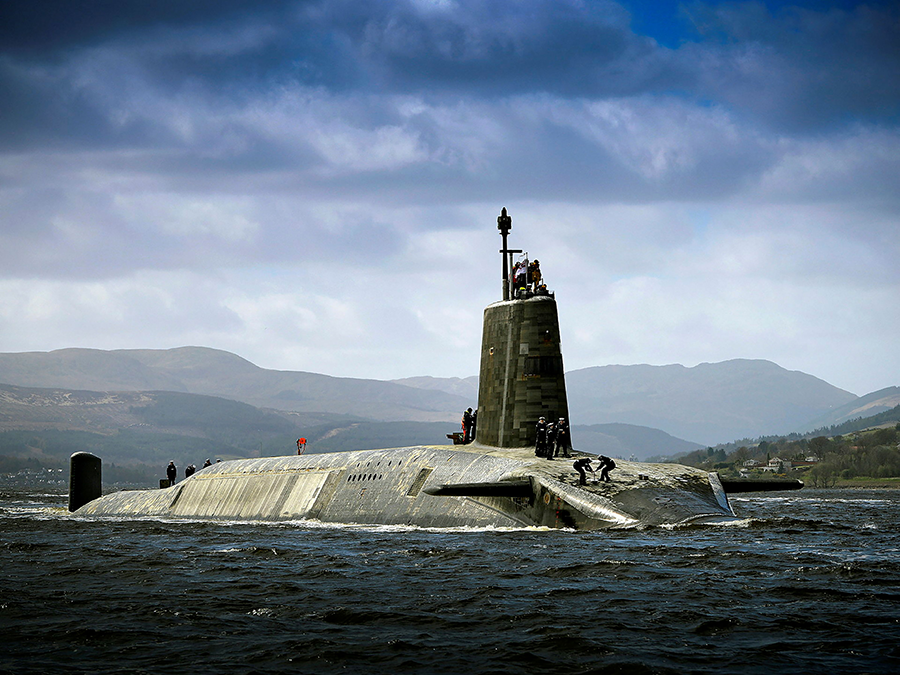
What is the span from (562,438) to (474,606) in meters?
13.1

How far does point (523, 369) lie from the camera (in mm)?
26391

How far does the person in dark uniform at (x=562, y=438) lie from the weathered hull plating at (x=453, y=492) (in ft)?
2.24

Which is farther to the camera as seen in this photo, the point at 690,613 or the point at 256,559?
the point at 256,559

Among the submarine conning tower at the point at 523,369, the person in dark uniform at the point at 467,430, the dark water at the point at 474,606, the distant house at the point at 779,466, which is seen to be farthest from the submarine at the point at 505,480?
the distant house at the point at 779,466

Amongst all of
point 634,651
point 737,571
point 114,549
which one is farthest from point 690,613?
point 114,549

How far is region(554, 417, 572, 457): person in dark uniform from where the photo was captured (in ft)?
83.0

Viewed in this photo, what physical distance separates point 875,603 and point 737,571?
114 inches

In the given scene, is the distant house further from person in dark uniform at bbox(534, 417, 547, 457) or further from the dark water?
the dark water

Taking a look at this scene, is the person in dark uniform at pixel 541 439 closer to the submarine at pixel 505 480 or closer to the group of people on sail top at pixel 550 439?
the group of people on sail top at pixel 550 439

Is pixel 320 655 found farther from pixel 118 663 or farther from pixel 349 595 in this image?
pixel 349 595

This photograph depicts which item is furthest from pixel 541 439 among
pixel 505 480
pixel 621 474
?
pixel 621 474

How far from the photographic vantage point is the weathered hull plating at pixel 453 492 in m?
21.8

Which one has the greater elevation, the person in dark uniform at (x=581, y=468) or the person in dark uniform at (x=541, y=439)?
the person in dark uniform at (x=541, y=439)

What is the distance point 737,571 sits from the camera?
15422mm
